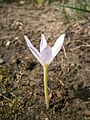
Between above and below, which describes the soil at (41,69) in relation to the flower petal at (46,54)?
below

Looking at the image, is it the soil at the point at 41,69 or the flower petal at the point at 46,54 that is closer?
the flower petal at the point at 46,54

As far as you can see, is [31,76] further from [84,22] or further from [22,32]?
[84,22]

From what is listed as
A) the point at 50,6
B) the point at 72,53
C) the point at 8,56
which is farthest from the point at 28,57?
the point at 50,6

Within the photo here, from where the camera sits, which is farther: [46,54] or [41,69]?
[41,69]

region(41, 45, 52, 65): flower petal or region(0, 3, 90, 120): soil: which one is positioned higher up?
region(41, 45, 52, 65): flower petal

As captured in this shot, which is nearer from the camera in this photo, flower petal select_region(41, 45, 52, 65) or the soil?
flower petal select_region(41, 45, 52, 65)

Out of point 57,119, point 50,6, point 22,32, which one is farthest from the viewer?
point 50,6

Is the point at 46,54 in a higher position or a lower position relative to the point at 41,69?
higher

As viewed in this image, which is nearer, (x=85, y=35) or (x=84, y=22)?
(x=85, y=35)
